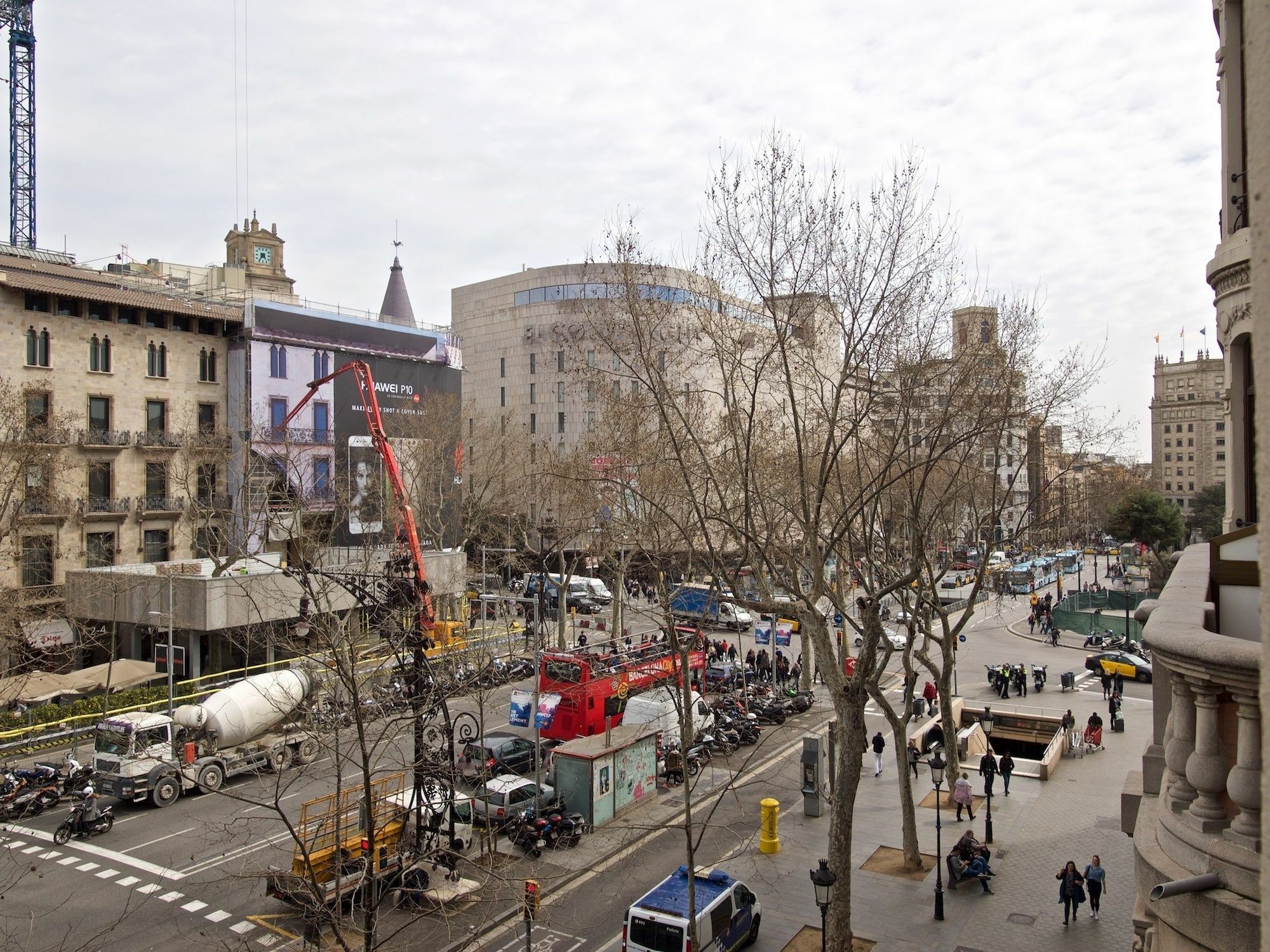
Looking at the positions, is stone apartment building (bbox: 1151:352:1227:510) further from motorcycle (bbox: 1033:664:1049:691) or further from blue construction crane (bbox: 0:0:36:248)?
blue construction crane (bbox: 0:0:36:248)

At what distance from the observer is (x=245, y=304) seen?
43.0 m

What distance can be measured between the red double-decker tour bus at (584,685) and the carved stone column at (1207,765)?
2180 cm

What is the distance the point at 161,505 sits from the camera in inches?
Result: 1544

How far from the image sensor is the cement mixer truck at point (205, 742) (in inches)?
834

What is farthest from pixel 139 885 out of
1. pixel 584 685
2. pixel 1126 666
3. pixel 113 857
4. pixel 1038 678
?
pixel 1126 666

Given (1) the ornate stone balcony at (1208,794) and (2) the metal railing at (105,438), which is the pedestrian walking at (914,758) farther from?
(2) the metal railing at (105,438)

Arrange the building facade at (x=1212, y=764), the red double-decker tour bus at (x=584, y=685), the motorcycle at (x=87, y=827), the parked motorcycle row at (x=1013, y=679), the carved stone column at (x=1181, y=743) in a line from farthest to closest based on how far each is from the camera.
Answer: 1. the parked motorcycle row at (x=1013, y=679)
2. the red double-decker tour bus at (x=584, y=685)
3. the motorcycle at (x=87, y=827)
4. the carved stone column at (x=1181, y=743)
5. the building facade at (x=1212, y=764)

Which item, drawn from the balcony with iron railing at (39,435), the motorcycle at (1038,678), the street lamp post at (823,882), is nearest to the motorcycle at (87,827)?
the balcony with iron railing at (39,435)

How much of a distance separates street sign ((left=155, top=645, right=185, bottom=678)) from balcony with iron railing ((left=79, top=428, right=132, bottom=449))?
10390mm

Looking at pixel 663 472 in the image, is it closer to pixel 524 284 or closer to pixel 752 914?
pixel 752 914

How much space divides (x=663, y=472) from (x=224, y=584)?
16.0 meters

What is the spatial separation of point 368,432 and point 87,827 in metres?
29.9

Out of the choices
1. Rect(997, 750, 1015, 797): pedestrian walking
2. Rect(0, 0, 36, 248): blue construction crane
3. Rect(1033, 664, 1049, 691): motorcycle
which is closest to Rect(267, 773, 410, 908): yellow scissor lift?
Rect(997, 750, 1015, 797): pedestrian walking

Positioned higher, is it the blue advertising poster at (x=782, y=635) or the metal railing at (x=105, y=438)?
the metal railing at (x=105, y=438)
